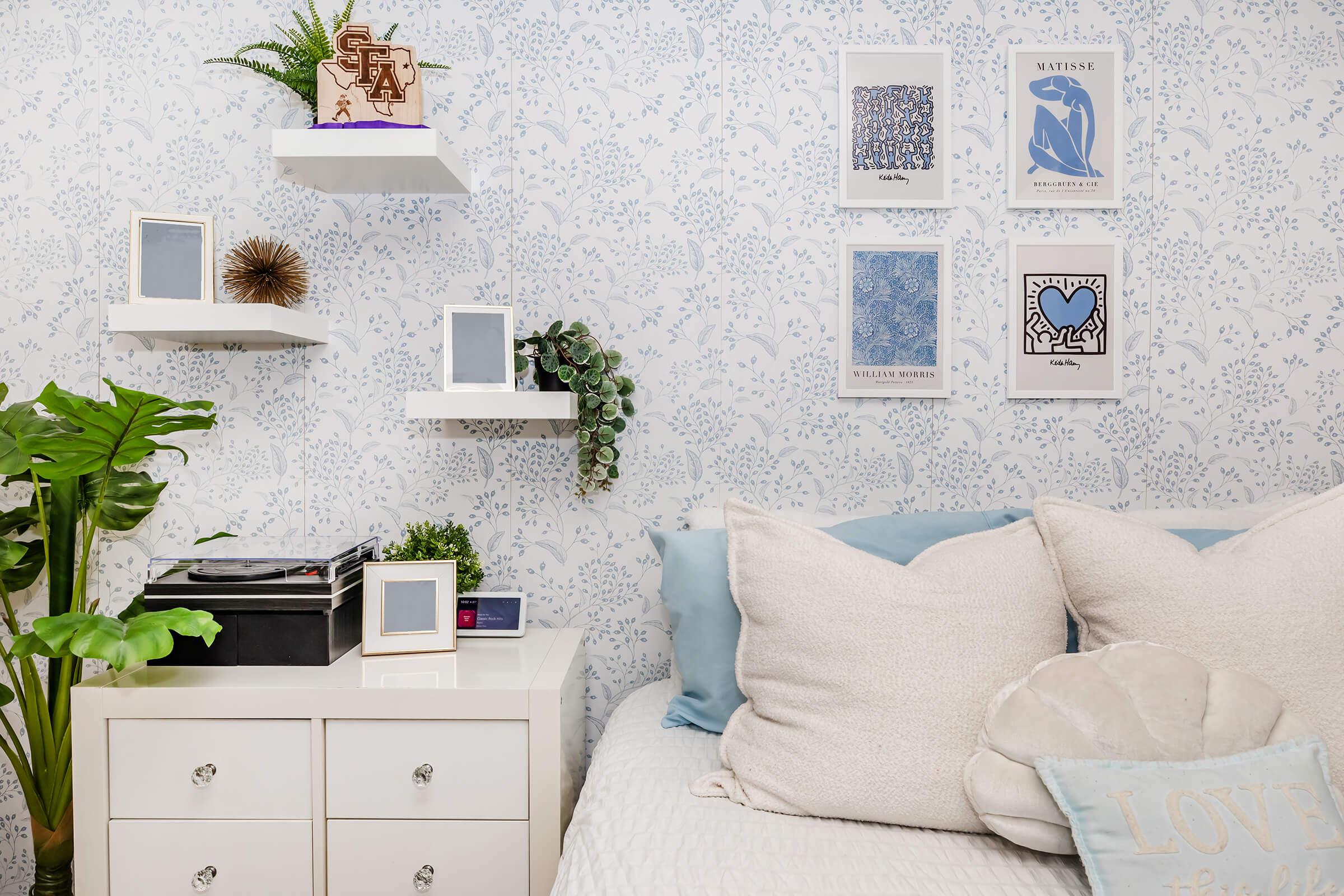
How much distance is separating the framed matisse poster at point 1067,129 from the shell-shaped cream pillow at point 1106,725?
1.11 metres

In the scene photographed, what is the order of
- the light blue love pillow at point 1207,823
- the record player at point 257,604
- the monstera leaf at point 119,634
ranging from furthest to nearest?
the record player at point 257,604 → the monstera leaf at point 119,634 → the light blue love pillow at point 1207,823

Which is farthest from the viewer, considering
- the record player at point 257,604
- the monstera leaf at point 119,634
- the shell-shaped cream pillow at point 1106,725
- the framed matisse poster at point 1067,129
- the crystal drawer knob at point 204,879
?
the framed matisse poster at point 1067,129

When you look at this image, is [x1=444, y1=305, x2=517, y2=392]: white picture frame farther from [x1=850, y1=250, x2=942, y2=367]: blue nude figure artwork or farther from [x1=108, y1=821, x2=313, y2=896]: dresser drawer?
[x1=108, y1=821, x2=313, y2=896]: dresser drawer

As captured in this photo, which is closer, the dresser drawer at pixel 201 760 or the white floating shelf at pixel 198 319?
the dresser drawer at pixel 201 760

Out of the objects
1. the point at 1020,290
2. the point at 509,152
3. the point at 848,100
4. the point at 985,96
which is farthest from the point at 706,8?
the point at 1020,290

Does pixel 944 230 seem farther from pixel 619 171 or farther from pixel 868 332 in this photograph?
pixel 619 171

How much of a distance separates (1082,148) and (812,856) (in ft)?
5.25

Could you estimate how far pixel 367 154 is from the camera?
1.50 metres

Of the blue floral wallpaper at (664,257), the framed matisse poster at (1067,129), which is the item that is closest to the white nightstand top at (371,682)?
the blue floral wallpaper at (664,257)

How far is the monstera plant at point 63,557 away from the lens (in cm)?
130

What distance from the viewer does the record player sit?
1.48 m

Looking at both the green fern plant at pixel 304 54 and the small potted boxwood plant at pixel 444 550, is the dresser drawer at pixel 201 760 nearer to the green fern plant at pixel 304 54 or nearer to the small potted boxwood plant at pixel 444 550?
the small potted boxwood plant at pixel 444 550

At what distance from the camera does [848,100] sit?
68.4 inches

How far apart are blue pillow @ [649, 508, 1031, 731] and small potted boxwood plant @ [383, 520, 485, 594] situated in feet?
1.55
